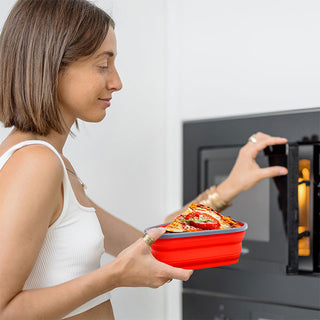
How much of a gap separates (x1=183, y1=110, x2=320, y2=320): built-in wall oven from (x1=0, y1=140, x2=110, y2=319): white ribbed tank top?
1.93 ft

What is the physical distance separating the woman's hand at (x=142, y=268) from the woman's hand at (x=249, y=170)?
1.59ft

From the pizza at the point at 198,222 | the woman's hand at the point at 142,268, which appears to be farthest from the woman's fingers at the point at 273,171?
the woman's hand at the point at 142,268

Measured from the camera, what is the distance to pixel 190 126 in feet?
4.75

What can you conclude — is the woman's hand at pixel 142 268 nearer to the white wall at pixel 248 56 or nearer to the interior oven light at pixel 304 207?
the interior oven light at pixel 304 207

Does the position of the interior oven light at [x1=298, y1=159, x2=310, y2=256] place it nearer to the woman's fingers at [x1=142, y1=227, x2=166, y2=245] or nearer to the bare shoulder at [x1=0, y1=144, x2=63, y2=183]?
A: the woman's fingers at [x1=142, y1=227, x2=166, y2=245]

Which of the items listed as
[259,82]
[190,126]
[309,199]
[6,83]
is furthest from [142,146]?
[6,83]

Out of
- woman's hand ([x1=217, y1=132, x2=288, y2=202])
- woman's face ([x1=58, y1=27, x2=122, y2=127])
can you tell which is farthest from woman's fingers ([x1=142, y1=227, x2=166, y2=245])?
woman's hand ([x1=217, y1=132, x2=288, y2=202])

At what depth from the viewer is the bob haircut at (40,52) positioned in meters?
0.77

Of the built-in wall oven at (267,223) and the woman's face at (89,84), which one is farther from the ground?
the woman's face at (89,84)

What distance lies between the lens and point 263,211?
1270 mm

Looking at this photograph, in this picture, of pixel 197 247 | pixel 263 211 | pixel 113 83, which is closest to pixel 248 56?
pixel 263 211

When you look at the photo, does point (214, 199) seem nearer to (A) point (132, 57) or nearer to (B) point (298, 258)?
(B) point (298, 258)

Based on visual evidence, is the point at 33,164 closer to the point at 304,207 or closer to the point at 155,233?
the point at 155,233

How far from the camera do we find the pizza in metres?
0.81
